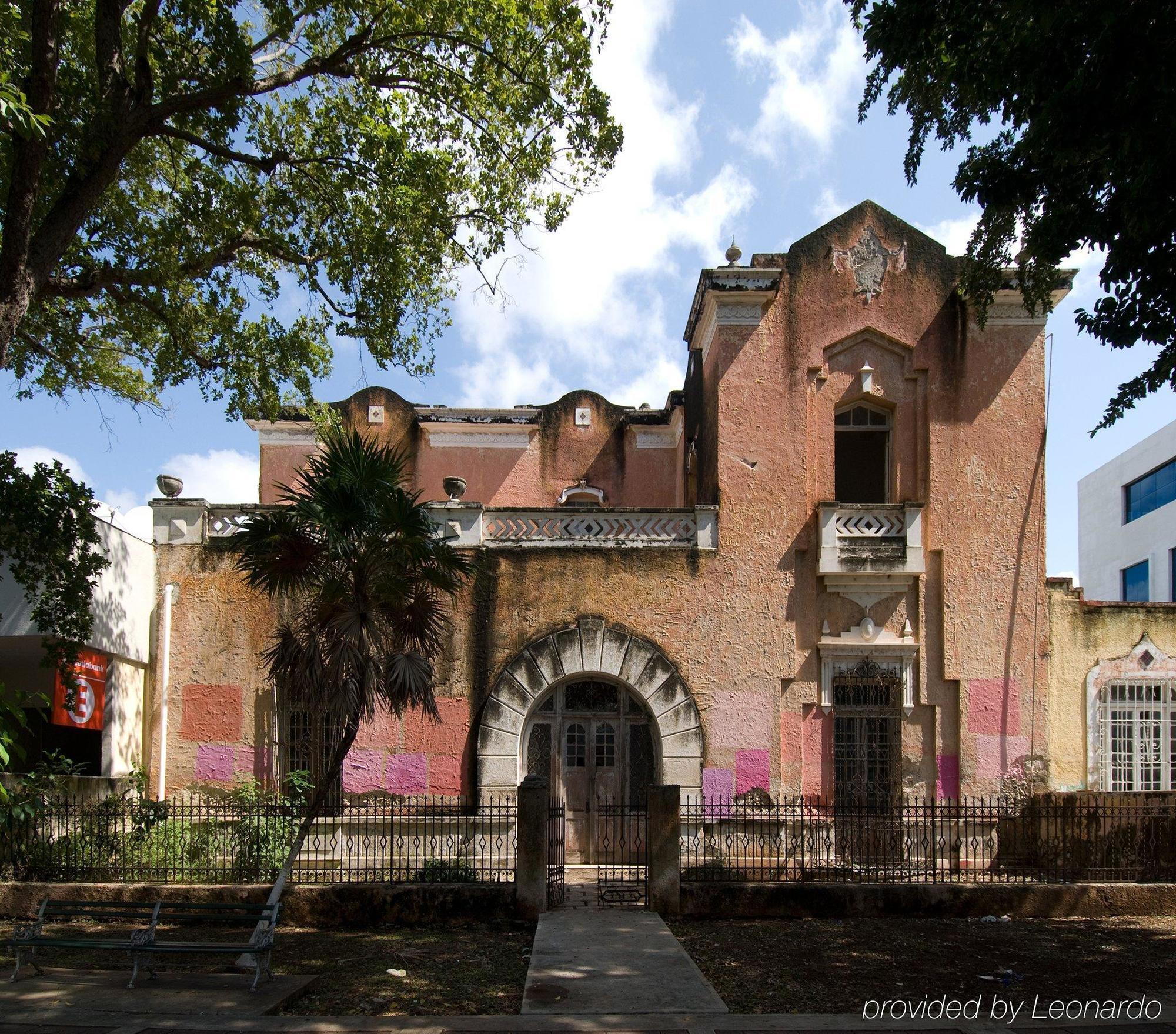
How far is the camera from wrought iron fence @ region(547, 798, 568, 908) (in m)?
12.2

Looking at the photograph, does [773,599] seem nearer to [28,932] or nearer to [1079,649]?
[1079,649]

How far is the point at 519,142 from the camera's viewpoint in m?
14.0

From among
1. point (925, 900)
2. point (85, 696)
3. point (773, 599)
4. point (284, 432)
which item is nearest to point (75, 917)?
point (85, 696)

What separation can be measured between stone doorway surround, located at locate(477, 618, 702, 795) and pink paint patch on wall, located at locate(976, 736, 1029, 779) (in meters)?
3.83

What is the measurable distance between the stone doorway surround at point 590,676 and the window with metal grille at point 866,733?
6.56ft

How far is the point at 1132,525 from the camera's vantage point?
131 feet

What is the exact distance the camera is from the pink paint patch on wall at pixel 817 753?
1539 centimetres

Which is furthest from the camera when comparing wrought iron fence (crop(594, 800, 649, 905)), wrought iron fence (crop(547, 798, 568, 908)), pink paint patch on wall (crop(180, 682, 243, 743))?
pink paint patch on wall (crop(180, 682, 243, 743))

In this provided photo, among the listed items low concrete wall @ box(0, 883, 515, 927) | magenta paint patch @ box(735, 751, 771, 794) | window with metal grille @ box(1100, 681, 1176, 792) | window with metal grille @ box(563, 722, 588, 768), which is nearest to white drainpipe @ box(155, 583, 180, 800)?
low concrete wall @ box(0, 883, 515, 927)

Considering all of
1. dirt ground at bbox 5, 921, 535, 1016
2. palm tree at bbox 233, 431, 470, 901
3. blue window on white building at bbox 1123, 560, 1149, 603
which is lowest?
dirt ground at bbox 5, 921, 535, 1016

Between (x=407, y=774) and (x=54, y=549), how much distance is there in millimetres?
5323

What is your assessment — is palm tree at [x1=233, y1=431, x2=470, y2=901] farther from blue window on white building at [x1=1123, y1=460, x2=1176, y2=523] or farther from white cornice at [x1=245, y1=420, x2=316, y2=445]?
blue window on white building at [x1=1123, y1=460, x2=1176, y2=523]

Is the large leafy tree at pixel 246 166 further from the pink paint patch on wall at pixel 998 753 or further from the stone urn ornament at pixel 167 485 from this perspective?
the pink paint patch on wall at pixel 998 753

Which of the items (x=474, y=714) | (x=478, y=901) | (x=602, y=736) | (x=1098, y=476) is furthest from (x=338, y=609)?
(x=1098, y=476)
